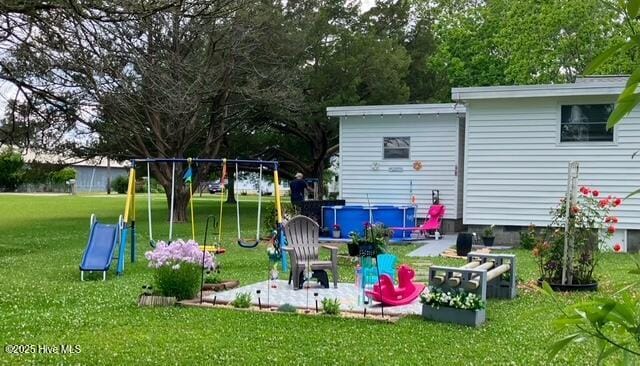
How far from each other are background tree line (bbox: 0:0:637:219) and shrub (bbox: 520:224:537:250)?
27.0 feet

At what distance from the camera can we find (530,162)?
46.7 feet

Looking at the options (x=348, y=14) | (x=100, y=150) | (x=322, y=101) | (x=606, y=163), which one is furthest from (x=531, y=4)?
(x=100, y=150)

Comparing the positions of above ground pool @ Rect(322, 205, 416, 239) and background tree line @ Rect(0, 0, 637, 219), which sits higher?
background tree line @ Rect(0, 0, 637, 219)

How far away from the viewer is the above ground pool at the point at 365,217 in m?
15.7

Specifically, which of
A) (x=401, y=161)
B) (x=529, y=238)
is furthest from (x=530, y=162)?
(x=401, y=161)

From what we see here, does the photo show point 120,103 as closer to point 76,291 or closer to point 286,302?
point 76,291

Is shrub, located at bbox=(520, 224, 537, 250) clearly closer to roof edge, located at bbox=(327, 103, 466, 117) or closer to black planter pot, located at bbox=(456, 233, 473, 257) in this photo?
black planter pot, located at bbox=(456, 233, 473, 257)

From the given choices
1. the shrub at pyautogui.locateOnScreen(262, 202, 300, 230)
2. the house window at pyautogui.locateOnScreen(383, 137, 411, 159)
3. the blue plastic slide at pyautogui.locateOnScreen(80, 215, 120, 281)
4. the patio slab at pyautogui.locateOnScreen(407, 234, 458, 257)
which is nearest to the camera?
the blue plastic slide at pyautogui.locateOnScreen(80, 215, 120, 281)

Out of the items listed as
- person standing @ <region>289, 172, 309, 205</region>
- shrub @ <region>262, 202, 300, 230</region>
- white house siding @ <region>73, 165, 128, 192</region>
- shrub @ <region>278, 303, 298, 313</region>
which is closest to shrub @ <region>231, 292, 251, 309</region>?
shrub @ <region>278, 303, 298, 313</region>

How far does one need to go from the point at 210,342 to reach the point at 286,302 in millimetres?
2030

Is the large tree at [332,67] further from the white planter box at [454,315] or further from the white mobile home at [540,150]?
the white planter box at [454,315]

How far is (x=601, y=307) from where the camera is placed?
115cm

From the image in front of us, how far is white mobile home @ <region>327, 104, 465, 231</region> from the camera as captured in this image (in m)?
16.7

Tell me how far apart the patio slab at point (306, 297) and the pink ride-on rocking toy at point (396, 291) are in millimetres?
81
